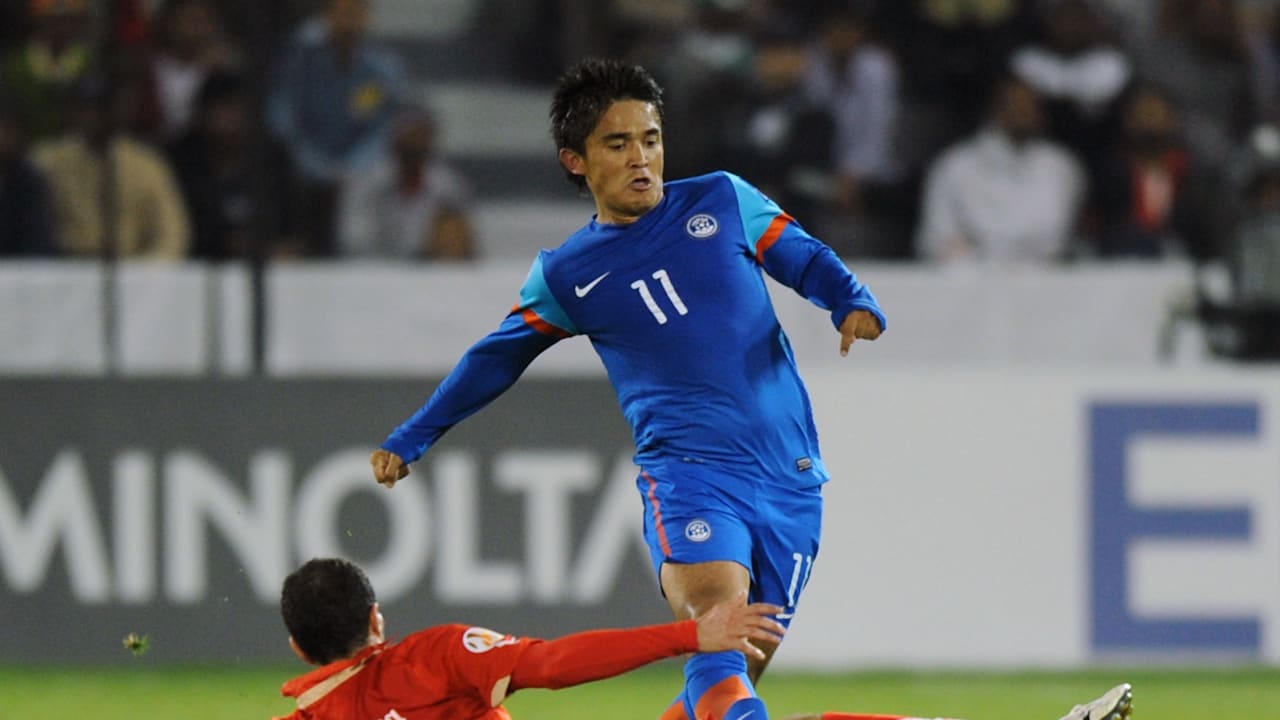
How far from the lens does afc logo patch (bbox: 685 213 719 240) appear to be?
5.23 meters

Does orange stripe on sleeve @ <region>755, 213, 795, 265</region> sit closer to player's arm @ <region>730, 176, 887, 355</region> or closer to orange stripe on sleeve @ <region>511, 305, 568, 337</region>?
player's arm @ <region>730, 176, 887, 355</region>

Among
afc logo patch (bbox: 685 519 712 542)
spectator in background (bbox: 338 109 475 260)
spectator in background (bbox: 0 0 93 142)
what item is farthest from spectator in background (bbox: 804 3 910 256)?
afc logo patch (bbox: 685 519 712 542)

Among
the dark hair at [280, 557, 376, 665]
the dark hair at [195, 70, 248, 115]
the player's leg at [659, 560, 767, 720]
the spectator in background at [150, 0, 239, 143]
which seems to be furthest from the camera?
the spectator in background at [150, 0, 239, 143]

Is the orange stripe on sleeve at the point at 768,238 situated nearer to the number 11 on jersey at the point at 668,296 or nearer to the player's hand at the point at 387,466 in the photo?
the number 11 on jersey at the point at 668,296

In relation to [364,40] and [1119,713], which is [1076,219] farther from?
[1119,713]

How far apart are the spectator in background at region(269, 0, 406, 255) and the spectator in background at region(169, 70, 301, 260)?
0.12 metres

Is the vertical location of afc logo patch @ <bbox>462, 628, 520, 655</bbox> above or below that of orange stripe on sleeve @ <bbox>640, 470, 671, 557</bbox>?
below

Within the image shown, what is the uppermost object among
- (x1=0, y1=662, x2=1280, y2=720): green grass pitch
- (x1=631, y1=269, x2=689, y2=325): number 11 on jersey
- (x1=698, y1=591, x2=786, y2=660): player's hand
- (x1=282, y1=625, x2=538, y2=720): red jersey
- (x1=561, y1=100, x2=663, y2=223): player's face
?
(x1=561, y1=100, x2=663, y2=223): player's face

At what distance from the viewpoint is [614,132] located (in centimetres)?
513

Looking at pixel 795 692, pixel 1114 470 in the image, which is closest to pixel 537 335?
pixel 795 692

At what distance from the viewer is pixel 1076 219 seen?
10133mm

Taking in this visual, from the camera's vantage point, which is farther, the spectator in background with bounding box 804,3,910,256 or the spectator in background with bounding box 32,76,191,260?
the spectator in background with bounding box 804,3,910,256

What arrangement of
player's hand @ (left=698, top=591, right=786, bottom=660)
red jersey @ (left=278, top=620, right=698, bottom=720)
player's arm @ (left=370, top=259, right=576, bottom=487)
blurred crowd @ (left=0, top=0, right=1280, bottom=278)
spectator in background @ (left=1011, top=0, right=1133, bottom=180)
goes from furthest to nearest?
spectator in background @ (left=1011, top=0, right=1133, bottom=180)
blurred crowd @ (left=0, top=0, right=1280, bottom=278)
player's arm @ (left=370, top=259, right=576, bottom=487)
red jersey @ (left=278, top=620, right=698, bottom=720)
player's hand @ (left=698, top=591, right=786, bottom=660)

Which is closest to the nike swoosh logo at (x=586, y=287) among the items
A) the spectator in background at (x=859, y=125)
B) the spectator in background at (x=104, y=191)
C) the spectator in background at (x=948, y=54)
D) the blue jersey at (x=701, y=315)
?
the blue jersey at (x=701, y=315)
